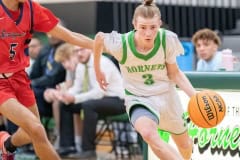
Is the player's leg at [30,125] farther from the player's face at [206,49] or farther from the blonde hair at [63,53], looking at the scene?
the blonde hair at [63,53]

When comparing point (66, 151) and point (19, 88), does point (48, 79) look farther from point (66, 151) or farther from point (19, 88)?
point (19, 88)

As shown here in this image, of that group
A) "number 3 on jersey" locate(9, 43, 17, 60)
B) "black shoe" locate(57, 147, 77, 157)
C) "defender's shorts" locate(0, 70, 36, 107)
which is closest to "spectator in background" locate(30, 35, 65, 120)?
"black shoe" locate(57, 147, 77, 157)

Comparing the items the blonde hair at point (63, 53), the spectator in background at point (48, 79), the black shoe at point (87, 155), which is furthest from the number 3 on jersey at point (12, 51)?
the spectator in background at point (48, 79)

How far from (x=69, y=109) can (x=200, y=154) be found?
3414 mm

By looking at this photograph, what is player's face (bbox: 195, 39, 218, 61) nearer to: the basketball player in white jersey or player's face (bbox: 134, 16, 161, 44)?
the basketball player in white jersey

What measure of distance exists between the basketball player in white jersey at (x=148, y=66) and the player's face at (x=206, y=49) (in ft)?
8.61

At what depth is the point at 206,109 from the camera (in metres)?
8.24

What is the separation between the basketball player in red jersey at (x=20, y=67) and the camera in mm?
8344

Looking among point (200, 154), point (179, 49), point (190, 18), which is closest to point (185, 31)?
point (190, 18)

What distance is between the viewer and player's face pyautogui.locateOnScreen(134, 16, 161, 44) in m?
8.27

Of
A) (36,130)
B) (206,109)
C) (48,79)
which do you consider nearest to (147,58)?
(206,109)

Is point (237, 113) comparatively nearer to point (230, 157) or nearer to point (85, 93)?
point (230, 157)

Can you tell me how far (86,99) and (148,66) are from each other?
151 inches

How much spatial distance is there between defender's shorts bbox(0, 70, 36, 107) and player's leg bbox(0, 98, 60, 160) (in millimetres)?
196
